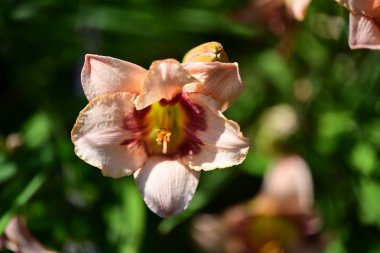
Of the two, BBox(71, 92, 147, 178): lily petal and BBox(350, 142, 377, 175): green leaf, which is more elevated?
BBox(71, 92, 147, 178): lily petal

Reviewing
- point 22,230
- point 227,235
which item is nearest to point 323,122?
point 227,235

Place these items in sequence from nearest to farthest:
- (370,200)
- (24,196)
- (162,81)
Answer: (162,81) < (24,196) < (370,200)

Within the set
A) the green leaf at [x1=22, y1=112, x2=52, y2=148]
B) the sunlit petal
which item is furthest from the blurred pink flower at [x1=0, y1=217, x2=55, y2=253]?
the sunlit petal

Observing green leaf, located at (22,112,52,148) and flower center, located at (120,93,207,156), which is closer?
flower center, located at (120,93,207,156)

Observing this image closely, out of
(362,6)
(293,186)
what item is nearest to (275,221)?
(293,186)

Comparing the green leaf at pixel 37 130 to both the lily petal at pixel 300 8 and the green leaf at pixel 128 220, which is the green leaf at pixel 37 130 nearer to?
the green leaf at pixel 128 220

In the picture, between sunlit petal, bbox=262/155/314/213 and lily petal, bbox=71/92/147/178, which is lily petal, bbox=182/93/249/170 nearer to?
lily petal, bbox=71/92/147/178

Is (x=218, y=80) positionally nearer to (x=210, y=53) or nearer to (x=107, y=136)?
(x=210, y=53)

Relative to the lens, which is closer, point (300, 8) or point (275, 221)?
point (300, 8)
